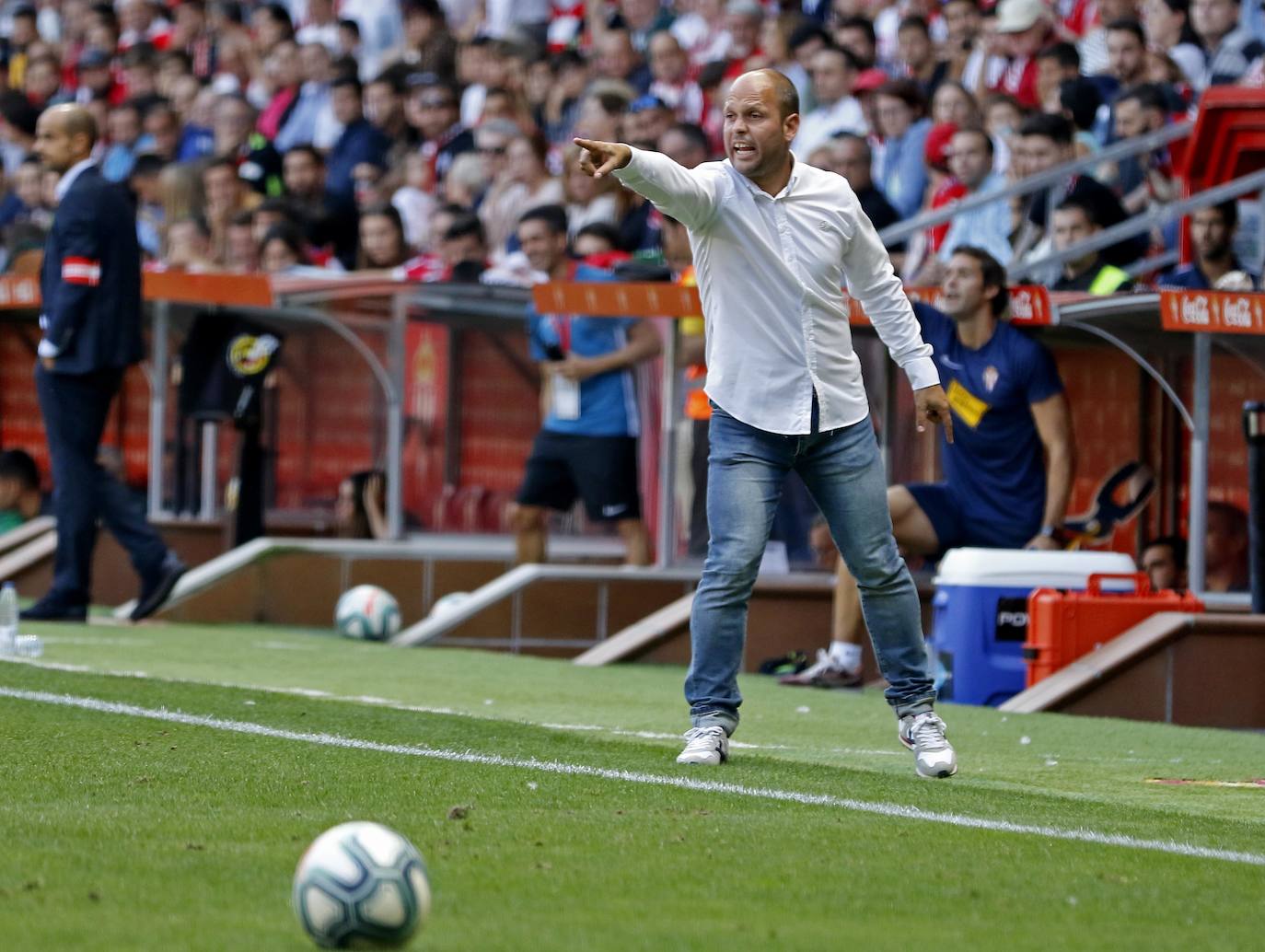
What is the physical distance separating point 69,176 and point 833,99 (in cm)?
590

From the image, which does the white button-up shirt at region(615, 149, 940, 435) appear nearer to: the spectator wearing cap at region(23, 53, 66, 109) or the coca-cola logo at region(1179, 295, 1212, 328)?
the coca-cola logo at region(1179, 295, 1212, 328)

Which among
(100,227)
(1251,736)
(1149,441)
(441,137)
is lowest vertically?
(1251,736)

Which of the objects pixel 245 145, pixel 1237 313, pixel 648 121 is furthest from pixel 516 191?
pixel 1237 313

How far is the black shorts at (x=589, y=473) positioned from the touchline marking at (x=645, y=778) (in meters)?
5.14

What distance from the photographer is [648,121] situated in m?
16.0

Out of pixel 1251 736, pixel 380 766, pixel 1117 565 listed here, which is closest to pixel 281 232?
pixel 1117 565

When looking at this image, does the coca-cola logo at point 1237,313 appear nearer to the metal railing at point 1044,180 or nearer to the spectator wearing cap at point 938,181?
the metal railing at point 1044,180

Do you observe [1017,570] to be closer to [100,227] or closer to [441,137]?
[100,227]

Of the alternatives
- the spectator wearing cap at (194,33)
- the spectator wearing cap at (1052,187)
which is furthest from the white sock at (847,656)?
the spectator wearing cap at (194,33)

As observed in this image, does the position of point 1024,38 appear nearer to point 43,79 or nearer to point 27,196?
point 27,196

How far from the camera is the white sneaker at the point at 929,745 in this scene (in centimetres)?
688

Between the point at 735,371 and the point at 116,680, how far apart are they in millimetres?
3145

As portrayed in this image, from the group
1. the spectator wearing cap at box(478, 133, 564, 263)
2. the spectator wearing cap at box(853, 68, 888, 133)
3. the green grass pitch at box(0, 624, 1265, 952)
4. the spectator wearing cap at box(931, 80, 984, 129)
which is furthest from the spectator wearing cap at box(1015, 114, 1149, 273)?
the green grass pitch at box(0, 624, 1265, 952)

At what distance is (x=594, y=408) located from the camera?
13.2m
